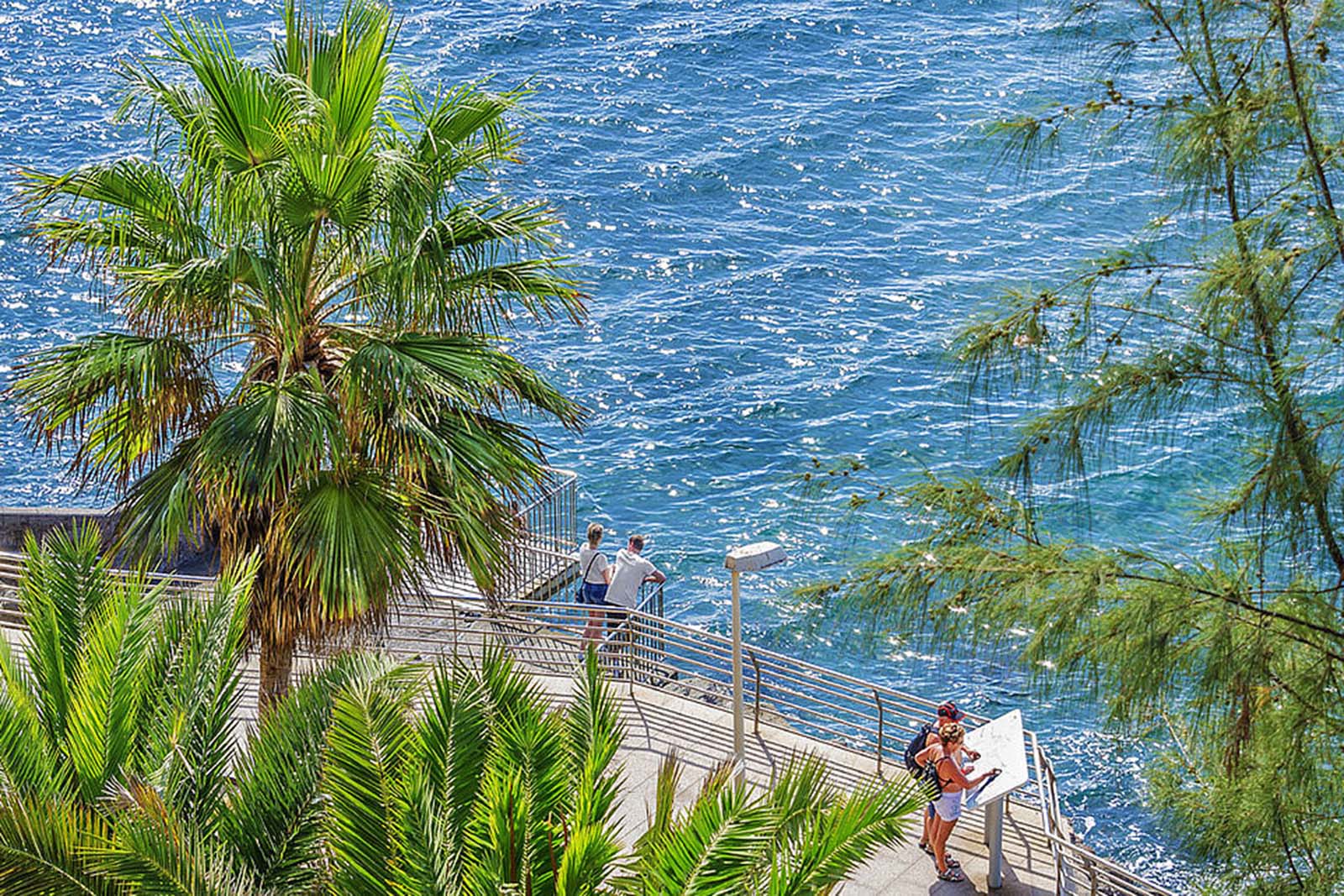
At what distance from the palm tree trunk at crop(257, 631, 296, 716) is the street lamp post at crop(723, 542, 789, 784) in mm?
3301

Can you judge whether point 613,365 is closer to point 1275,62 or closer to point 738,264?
point 738,264

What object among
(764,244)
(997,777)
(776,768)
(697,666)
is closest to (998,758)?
(997,777)

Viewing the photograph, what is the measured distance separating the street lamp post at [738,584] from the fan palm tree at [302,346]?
2.06 meters

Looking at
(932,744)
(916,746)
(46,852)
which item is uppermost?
(46,852)

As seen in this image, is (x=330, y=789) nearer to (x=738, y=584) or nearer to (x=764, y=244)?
(x=738, y=584)

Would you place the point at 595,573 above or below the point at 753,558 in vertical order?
below

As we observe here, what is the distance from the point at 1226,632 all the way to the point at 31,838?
613 cm

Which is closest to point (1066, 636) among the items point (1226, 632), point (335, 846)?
point (1226, 632)

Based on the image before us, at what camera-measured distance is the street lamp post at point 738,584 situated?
12859 millimetres

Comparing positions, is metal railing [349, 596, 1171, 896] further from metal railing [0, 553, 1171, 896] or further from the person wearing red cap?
the person wearing red cap

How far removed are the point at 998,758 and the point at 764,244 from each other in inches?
1001

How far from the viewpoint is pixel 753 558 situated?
507 inches

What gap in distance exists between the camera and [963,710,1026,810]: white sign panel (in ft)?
41.2

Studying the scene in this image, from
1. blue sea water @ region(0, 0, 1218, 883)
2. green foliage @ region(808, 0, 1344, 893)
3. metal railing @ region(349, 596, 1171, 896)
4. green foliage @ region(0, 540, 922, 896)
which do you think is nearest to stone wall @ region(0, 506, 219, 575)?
metal railing @ region(349, 596, 1171, 896)
